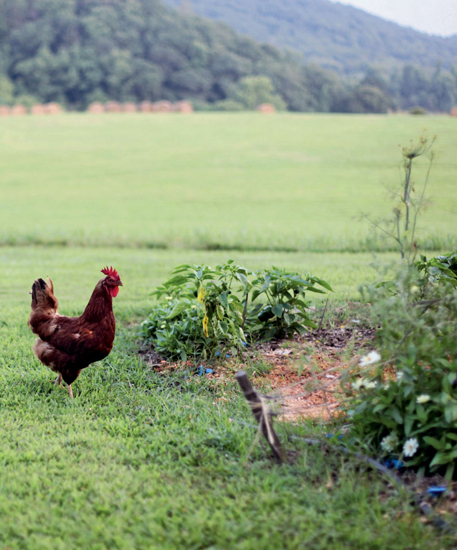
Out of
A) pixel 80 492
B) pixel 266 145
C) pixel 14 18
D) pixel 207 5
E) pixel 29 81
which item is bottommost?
pixel 80 492

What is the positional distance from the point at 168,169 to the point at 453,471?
690 inches

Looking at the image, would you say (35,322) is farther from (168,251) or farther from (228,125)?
(228,125)

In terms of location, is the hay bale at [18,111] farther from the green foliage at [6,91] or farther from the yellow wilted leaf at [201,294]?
the yellow wilted leaf at [201,294]

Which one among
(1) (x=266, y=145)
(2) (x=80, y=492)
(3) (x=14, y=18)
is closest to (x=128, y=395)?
(2) (x=80, y=492)

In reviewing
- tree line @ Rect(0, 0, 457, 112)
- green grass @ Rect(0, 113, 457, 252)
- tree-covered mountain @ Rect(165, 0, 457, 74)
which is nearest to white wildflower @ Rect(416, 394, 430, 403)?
green grass @ Rect(0, 113, 457, 252)

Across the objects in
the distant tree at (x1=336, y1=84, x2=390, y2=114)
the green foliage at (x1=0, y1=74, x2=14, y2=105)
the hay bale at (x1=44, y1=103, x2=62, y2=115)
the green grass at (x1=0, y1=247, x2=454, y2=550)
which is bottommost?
the green grass at (x1=0, y1=247, x2=454, y2=550)

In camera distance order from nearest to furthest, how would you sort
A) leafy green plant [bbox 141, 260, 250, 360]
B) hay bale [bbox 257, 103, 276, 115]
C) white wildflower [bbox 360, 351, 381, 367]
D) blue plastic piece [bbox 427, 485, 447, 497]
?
blue plastic piece [bbox 427, 485, 447, 497] < white wildflower [bbox 360, 351, 381, 367] < leafy green plant [bbox 141, 260, 250, 360] < hay bale [bbox 257, 103, 276, 115]

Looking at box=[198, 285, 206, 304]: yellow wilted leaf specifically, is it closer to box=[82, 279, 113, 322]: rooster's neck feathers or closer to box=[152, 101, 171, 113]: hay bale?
box=[82, 279, 113, 322]: rooster's neck feathers

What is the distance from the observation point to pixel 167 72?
3212 centimetres

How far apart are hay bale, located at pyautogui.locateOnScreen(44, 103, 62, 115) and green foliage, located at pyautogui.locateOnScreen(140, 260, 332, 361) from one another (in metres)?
30.8

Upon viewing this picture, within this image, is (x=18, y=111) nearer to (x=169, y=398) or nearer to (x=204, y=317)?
(x=204, y=317)

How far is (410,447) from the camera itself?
213 centimetres

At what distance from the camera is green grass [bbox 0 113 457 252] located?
10008mm

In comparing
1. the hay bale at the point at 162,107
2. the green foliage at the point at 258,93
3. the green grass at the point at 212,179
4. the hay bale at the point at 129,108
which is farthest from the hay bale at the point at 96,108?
the green foliage at the point at 258,93
